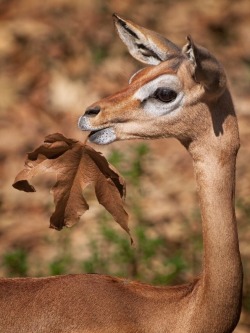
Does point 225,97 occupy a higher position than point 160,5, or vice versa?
point 225,97

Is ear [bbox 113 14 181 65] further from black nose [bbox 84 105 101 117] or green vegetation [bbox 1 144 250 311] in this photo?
green vegetation [bbox 1 144 250 311]

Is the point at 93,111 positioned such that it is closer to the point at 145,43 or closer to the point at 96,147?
the point at 145,43

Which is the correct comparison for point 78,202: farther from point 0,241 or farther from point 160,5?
point 160,5

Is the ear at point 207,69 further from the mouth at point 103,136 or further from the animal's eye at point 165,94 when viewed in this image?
the mouth at point 103,136

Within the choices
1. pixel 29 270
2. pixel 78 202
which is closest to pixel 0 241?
pixel 29 270

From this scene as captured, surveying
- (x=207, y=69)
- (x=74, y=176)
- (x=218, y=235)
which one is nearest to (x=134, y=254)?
(x=74, y=176)

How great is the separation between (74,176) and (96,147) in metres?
3.61

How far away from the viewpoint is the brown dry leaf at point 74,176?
16.6 ft

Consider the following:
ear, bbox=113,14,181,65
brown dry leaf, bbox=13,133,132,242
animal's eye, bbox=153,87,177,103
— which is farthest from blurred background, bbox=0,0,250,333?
animal's eye, bbox=153,87,177,103

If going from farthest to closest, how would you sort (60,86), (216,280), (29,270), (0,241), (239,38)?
(239,38) < (60,86) < (0,241) < (29,270) < (216,280)

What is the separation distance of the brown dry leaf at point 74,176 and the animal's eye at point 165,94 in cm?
44

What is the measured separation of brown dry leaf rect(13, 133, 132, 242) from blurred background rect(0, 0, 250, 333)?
1.58 metres

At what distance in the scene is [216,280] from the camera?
4.74m

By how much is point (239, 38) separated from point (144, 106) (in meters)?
6.14
